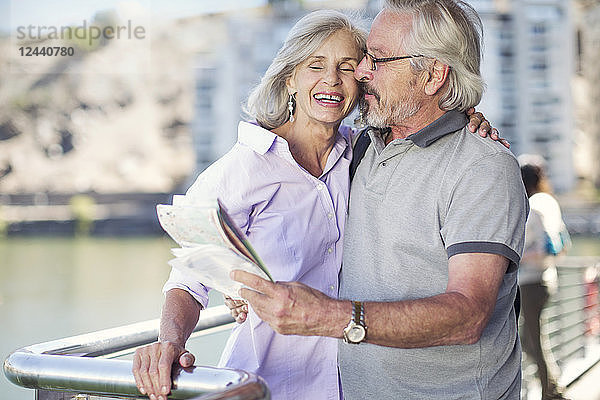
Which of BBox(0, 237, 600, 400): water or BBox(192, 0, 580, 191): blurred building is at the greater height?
BBox(192, 0, 580, 191): blurred building

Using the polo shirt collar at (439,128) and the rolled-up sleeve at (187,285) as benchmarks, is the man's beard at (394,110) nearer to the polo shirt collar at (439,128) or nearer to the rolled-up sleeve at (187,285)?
the polo shirt collar at (439,128)

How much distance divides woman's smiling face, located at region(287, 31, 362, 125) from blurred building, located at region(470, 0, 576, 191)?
45271 mm

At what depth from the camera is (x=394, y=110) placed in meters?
1.56

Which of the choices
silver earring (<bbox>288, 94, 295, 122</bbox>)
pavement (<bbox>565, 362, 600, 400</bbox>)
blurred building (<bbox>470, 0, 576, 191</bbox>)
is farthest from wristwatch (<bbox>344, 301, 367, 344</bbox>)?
blurred building (<bbox>470, 0, 576, 191</bbox>)

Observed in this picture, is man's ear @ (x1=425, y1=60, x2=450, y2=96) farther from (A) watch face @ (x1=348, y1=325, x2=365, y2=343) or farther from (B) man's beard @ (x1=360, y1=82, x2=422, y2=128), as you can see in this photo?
(A) watch face @ (x1=348, y1=325, x2=365, y2=343)

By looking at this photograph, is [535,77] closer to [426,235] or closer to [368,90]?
[368,90]

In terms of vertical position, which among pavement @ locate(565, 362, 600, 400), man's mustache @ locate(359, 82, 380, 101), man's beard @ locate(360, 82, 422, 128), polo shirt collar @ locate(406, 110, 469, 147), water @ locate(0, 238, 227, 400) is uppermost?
man's mustache @ locate(359, 82, 380, 101)

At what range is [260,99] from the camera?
177 centimetres

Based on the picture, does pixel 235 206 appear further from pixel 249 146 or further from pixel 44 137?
pixel 44 137

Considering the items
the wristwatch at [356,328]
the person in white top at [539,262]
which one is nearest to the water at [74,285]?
the person in white top at [539,262]

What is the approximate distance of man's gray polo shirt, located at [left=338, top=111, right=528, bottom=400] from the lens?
1326mm

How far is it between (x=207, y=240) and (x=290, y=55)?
76 centimetres

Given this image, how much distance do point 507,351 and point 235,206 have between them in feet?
1.96

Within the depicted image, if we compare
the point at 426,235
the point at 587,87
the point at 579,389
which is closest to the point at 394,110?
the point at 426,235
